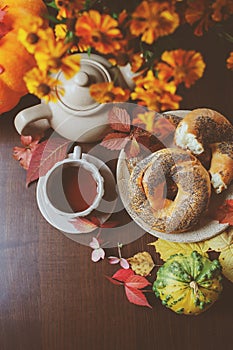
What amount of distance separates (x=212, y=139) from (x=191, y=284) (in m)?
0.21

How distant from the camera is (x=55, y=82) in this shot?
60 cm

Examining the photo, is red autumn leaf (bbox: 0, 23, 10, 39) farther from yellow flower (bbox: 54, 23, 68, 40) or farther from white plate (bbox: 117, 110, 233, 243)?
white plate (bbox: 117, 110, 233, 243)

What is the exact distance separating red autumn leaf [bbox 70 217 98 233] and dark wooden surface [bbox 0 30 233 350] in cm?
3

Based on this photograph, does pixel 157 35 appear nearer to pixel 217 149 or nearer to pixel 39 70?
pixel 39 70

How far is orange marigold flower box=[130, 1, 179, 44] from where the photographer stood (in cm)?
54

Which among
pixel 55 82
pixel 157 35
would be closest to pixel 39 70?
pixel 55 82

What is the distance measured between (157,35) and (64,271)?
421 mm

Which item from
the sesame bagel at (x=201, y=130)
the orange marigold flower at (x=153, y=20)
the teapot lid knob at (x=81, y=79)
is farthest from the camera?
the sesame bagel at (x=201, y=130)

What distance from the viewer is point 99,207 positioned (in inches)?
33.3

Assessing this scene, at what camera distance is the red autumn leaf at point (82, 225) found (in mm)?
836

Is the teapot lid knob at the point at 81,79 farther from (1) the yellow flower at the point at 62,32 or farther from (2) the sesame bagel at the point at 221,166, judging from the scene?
(2) the sesame bagel at the point at 221,166

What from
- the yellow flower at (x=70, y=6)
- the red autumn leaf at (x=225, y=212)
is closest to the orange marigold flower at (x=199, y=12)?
the yellow flower at (x=70, y=6)

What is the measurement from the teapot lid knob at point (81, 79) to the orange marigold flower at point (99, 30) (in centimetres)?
12

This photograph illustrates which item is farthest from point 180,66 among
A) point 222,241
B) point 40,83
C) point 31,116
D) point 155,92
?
point 222,241
